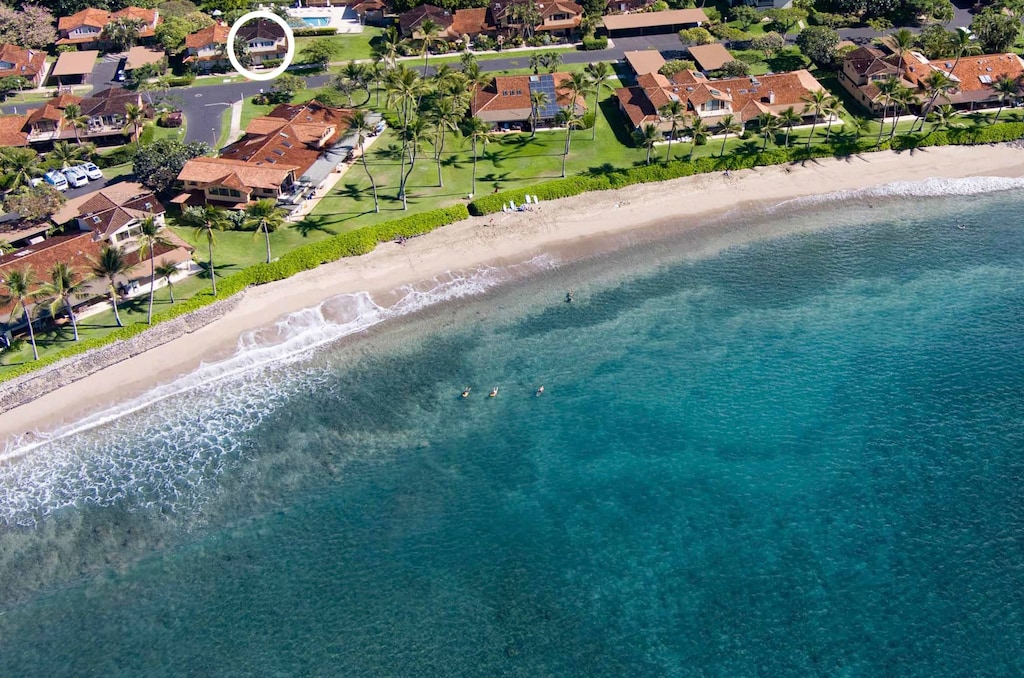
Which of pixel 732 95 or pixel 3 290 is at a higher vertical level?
pixel 732 95

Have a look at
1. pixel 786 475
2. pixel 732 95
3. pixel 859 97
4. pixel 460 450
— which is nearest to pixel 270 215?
pixel 460 450

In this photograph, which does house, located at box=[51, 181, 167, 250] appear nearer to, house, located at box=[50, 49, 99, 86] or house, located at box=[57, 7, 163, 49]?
house, located at box=[50, 49, 99, 86]

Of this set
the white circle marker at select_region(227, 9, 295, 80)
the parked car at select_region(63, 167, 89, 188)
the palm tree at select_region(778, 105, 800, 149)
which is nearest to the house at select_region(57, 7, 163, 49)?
the white circle marker at select_region(227, 9, 295, 80)

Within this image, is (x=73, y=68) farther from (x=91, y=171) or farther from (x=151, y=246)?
(x=151, y=246)

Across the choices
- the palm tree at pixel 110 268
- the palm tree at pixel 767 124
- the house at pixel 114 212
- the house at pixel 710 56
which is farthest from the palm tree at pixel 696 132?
the palm tree at pixel 110 268

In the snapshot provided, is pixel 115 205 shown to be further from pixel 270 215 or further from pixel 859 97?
pixel 859 97

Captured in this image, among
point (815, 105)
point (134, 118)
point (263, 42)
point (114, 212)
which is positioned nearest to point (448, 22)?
point (263, 42)

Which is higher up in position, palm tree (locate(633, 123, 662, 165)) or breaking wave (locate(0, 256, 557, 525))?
palm tree (locate(633, 123, 662, 165))
